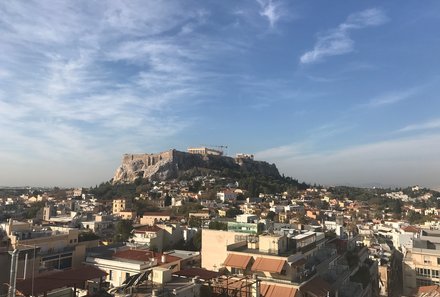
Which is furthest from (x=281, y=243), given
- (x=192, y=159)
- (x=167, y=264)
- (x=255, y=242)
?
(x=192, y=159)

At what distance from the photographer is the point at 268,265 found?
2255cm

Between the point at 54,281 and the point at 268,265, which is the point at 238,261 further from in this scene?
the point at 54,281

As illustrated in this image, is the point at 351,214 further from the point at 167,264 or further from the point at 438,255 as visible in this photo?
the point at 167,264

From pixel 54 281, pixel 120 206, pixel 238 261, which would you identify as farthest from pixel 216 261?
pixel 120 206

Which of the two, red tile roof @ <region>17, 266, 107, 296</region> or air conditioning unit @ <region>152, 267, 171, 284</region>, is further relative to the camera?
air conditioning unit @ <region>152, 267, 171, 284</region>

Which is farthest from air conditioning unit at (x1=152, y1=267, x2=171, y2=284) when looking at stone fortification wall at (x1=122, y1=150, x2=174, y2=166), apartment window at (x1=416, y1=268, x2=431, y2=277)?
stone fortification wall at (x1=122, y1=150, x2=174, y2=166)

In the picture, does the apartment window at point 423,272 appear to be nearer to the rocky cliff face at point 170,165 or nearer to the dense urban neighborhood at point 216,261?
the dense urban neighborhood at point 216,261

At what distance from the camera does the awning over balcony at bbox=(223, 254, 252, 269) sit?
910 inches

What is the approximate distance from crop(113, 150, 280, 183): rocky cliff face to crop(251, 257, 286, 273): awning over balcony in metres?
127

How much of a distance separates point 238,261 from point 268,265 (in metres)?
1.98

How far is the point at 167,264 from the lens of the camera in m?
26.0

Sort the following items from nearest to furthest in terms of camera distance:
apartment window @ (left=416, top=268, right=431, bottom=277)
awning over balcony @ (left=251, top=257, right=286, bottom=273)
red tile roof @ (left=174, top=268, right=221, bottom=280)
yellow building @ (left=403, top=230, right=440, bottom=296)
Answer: red tile roof @ (left=174, top=268, right=221, bottom=280) → awning over balcony @ (left=251, top=257, right=286, bottom=273) → yellow building @ (left=403, top=230, right=440, bottom=296) → apartment window @ (left=416, top=268, right=431, bottom=277)

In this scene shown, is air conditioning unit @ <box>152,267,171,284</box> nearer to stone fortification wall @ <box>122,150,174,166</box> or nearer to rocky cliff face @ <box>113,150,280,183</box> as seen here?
rocky cliff face @ <box>113,150,280,183</box>

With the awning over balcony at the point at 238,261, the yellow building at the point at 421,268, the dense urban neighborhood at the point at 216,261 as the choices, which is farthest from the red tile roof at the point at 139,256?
the yellow building at the point at 421,268
